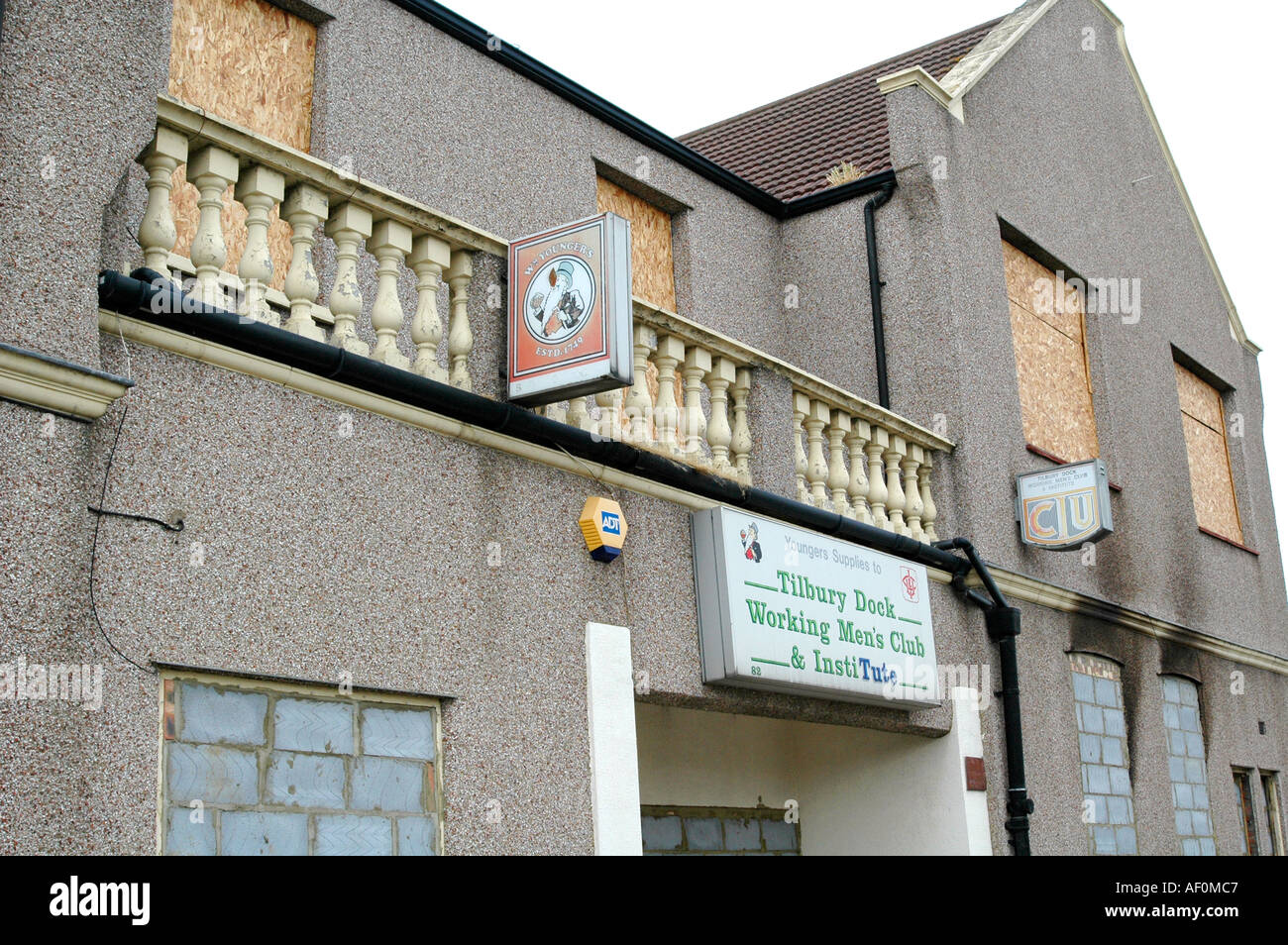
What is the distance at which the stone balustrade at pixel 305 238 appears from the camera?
607 cm

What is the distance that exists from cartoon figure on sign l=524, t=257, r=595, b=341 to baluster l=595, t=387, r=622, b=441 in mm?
713

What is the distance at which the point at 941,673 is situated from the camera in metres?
10.3

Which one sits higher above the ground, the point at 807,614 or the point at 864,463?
the point at 864,463

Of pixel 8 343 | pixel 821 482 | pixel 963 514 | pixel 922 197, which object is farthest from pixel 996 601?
pixel 8 343

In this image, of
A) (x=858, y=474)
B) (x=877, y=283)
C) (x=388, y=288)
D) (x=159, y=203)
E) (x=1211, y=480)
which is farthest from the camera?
(x=1211, y=480)

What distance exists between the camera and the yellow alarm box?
7.64 m

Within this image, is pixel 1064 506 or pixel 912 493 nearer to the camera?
pixel 912 493

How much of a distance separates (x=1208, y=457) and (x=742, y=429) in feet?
30.1

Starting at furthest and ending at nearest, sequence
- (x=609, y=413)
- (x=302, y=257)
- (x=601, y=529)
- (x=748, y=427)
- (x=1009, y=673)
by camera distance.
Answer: (x=1009, y=673), (x=748, y=427), (x=609, y=413), (x=601, y=529), (x=302, y=257)

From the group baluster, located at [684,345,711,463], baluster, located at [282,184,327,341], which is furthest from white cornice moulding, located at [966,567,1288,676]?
baluster, located at [282,184,327,341]

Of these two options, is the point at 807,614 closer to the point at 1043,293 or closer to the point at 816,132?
the point at 1043,293

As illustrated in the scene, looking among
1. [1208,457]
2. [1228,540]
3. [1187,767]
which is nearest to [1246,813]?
[1187,767]

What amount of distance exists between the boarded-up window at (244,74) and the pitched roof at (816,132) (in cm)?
530

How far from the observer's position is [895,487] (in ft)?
34.7
